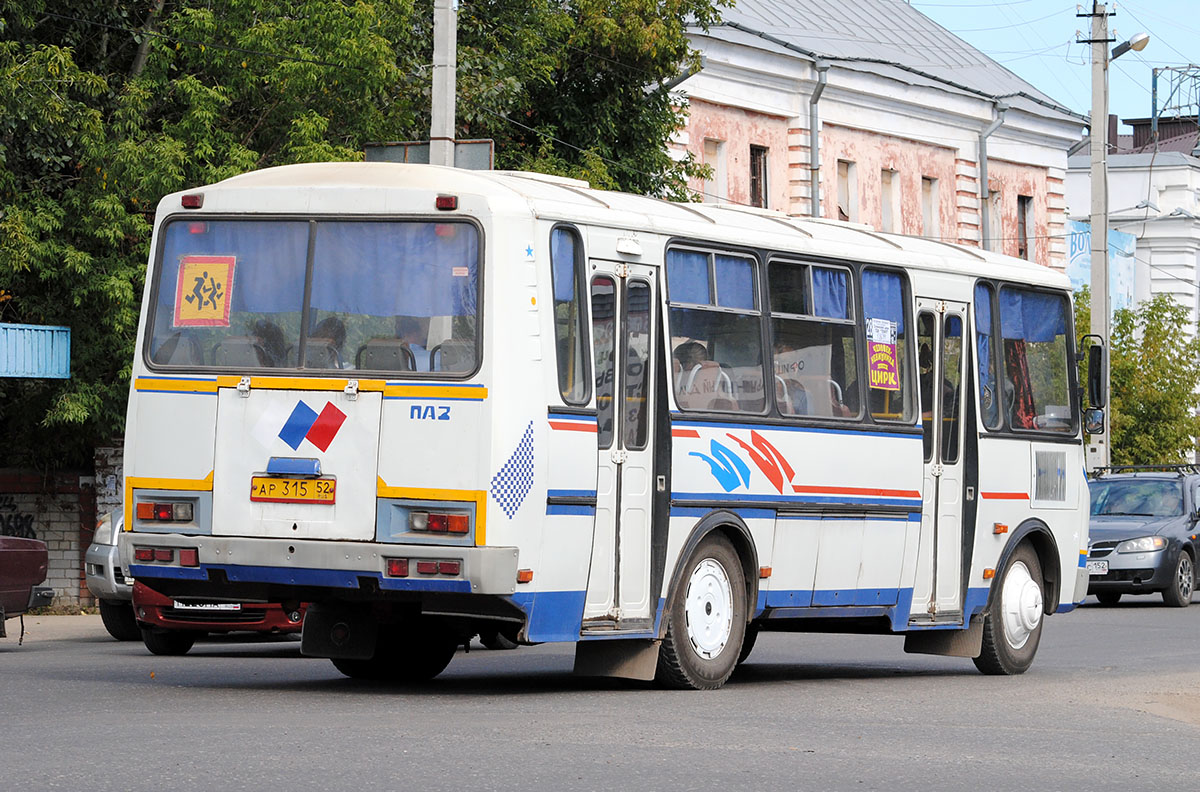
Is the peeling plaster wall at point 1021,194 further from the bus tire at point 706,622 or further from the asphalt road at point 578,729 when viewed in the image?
the bus tire at point 706,622

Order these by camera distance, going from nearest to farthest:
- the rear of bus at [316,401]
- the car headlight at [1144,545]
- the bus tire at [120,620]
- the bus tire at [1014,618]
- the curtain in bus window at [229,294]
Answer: the rear of bus at [316,401]
the curtain in bus window at [229,294]
the bus tire at [1014,618]
the bus tire at [120,620]
the car headlight at [1144,545]

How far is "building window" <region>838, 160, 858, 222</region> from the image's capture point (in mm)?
42828

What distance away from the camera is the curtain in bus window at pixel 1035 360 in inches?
647

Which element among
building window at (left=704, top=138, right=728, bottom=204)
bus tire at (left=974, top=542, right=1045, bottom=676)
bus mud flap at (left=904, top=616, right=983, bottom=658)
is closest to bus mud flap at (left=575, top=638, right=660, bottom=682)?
bus mud flap at (left=904, top=616, right=983, bottom=658)

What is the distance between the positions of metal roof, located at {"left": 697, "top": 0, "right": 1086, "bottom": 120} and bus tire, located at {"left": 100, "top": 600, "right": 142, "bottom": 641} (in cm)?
2115

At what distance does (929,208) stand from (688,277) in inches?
1314

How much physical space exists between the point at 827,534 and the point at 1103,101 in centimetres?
2401

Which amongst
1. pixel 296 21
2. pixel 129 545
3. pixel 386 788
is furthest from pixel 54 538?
pixel 386 788

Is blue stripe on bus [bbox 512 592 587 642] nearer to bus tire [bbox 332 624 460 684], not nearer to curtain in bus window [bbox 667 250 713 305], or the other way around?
bus tire [bbox 332 624 460 684]

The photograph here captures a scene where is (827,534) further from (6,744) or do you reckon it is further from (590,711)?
(6,744)

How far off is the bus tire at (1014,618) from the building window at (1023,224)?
3263 cm

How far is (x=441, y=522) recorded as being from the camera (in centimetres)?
1159

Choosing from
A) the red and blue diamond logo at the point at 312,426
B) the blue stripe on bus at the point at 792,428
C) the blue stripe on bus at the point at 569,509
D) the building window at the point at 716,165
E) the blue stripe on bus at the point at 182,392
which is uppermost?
the building window at the point at 716,165

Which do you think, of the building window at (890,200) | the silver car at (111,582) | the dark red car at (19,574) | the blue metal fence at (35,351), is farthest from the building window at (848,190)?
the dark red car at (19,574)
